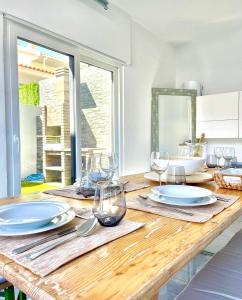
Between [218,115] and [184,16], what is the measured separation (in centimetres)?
130

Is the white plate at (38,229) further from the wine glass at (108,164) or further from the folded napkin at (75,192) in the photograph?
the wine glass at (108,164)

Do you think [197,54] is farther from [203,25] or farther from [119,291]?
[119,291]

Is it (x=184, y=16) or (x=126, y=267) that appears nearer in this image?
(x=126, y=267)

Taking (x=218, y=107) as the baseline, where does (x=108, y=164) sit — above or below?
below

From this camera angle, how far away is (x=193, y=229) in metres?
0.73

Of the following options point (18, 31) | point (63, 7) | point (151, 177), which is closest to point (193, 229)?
point (151, 177)

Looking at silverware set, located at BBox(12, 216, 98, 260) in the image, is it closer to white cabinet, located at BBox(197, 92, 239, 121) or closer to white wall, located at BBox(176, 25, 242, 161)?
white cabinet, located at BBox(197, 92, 239, 121)

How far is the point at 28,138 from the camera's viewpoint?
2.24 meters

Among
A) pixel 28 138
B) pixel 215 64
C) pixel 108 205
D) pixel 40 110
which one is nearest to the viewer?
pixel 108 205

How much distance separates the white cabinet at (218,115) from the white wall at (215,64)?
249 mm

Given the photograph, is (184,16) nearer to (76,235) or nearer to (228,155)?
(228,155)

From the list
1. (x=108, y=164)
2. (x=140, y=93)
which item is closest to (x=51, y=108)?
(x=140, y=93)

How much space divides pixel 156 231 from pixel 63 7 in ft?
7.31

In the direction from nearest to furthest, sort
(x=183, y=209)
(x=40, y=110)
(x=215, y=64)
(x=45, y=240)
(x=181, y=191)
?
(x=45, y=240), (x=183, y=209), (x=181, y=191), (x=40, y=110), (x=215, y=64)
